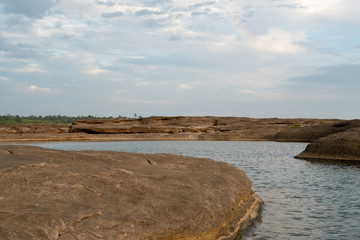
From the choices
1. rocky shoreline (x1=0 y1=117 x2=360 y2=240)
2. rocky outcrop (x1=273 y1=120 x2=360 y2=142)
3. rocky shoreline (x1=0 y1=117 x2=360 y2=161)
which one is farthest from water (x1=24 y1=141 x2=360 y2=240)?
rocky outcrop (x1=273 y1=120 x2=360 y2=142)

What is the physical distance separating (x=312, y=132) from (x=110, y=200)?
1752 inches

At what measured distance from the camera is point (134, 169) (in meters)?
9.54

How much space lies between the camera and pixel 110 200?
7016mm

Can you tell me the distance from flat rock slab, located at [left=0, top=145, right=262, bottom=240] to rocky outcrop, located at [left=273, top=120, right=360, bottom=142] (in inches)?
1389

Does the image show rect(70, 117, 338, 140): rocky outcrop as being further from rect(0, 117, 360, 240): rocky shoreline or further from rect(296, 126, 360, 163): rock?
rect(0, 117, 360, 240): rocky shoreline

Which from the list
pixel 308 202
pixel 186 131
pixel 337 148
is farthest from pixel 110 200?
pixel 186 131

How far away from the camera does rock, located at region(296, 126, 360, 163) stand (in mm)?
24922

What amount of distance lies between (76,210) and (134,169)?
3325mm

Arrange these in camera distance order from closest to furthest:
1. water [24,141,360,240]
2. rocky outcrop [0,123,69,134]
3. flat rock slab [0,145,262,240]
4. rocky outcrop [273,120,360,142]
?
flat rock slab [0,145,262,240] < water [24,141,360,240] < rocky outcrop [273,120,360,142] < rocky outcrop [0,123,69,134]

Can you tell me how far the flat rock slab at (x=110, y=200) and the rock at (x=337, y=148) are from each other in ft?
56.0

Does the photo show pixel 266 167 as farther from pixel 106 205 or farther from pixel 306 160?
pixel 106 205

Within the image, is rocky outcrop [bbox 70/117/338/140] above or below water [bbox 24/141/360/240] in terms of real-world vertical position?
above

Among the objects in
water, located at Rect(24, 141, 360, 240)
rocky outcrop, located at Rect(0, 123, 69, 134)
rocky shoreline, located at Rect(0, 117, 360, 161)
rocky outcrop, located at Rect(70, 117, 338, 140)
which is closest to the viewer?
water, located at Rect(24, 141, 360, 240)

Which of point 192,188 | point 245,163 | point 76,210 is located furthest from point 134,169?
point 245,163
